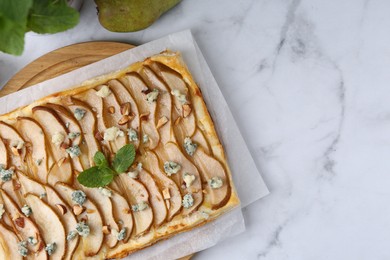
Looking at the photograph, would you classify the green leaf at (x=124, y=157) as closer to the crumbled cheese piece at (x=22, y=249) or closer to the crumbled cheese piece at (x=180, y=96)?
the crumbled cheese piece at (x=180, y=96)

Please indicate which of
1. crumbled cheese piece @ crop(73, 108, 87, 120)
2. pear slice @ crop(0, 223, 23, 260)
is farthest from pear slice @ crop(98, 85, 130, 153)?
pear slice @ crop(0, 223, 23, 260)

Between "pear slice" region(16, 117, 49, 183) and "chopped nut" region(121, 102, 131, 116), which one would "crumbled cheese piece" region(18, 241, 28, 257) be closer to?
"pear slice" region(16, 117, 49, 183)

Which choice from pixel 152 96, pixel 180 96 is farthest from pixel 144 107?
pixel 180 96

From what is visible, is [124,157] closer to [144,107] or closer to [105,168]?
[105,168]

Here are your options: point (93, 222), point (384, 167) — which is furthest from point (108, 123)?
point (384, 167)

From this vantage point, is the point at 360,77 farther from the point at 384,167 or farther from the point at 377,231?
the point at 377,231
